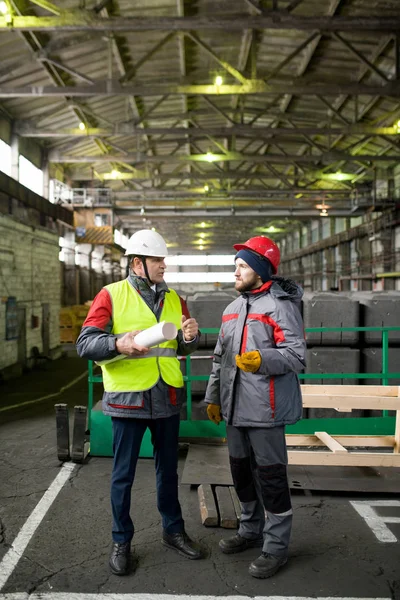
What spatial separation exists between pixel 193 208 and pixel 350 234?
8431 millimetres

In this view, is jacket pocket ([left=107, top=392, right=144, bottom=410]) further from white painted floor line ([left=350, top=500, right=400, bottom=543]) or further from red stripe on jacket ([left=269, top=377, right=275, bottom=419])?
white painted floor line ([left=350, top=500, right=400, bottom=543])

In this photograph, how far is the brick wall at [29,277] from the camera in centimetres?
1109

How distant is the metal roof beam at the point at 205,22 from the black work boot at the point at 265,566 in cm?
1017

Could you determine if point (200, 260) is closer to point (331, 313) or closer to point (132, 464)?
point (331, 313)

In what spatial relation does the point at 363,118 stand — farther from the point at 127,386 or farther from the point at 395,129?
the point at 127,386

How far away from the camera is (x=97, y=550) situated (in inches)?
140

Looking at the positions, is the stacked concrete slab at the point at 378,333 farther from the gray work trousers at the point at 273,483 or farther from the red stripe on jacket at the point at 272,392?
the red stripe on jacket at the point at 272,392

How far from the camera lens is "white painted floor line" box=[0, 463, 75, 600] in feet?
10.7

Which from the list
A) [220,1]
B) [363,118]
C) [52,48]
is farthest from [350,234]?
[52,48]

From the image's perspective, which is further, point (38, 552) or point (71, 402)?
point (71, 402)

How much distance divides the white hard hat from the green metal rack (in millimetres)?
2335

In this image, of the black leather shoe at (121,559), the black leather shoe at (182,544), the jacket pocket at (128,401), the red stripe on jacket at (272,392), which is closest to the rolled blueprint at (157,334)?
the jacket pocket at (128,401)

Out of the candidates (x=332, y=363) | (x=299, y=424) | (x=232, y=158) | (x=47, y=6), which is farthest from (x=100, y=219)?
(x=299, y=424)

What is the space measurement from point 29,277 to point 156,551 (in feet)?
34.7
